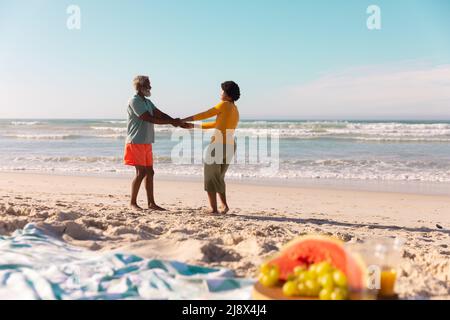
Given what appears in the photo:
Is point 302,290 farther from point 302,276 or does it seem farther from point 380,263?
point 380,263

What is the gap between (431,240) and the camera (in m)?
6.17

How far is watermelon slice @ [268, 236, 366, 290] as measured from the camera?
2.88m

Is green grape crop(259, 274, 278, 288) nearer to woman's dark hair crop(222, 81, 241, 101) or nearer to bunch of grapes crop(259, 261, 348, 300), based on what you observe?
bunch of grapes crop(259, 261, 348, 300)

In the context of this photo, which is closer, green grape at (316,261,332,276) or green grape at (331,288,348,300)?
green grape at (331,288,348,300)

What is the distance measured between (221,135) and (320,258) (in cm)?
396

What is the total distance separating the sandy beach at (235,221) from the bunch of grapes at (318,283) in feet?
3.73

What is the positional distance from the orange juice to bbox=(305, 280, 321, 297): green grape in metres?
0.44

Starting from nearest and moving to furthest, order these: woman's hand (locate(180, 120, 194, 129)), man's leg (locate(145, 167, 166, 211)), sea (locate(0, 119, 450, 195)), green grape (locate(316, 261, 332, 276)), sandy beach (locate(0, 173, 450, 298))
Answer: green grape (locate(316, 261, 332, 276)) → sandy beach (locate(0, 173, 450, 298)) → man's leg (locate(145, 167, 166, 211)) → woman's hand (locate(180, 120, 194, 129)) → sea (locate(0, 119, 450, 195))

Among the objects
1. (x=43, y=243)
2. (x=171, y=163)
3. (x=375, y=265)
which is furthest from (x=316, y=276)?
(x=171, y=163)

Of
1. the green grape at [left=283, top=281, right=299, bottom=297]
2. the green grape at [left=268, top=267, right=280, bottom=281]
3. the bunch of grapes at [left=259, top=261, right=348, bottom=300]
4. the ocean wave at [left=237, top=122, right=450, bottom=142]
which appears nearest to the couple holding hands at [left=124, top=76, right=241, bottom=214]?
the green grape at [left=268, top=267, right=280, bottom=281]

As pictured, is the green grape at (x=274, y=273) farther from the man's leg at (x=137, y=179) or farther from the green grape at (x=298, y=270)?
the man's leg at (x=137, y=179)

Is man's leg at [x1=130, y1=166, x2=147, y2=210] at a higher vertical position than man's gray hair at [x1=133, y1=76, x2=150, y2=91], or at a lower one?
lower

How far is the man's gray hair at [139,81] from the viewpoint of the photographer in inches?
276
